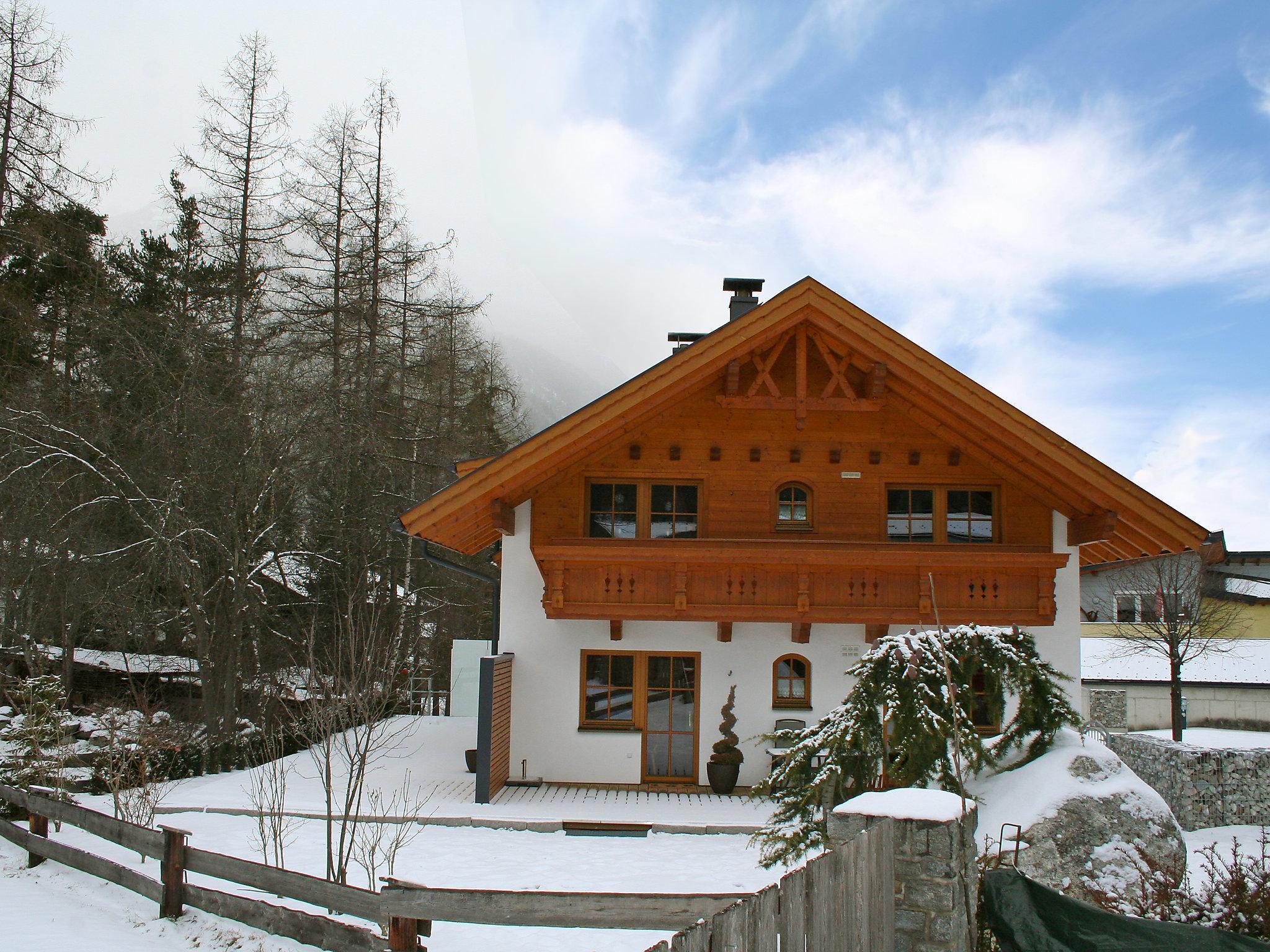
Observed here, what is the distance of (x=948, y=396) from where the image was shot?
47.5 ft

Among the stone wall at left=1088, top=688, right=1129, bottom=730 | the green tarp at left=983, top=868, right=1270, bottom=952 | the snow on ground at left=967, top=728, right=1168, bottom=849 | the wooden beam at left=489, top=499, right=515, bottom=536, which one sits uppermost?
the wooden beam at left=489, top=499, right=515, bottom=536

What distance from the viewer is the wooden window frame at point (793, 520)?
592 inches

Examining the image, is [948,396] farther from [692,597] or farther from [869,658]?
[869,658]

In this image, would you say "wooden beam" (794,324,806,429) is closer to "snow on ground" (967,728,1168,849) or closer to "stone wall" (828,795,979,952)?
"snow on ground" (967,728,1168,849)

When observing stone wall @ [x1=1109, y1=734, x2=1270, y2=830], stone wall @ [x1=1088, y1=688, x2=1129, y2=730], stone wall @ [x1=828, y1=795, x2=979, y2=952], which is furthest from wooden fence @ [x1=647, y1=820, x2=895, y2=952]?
stone wall @ [x1=1088, y1=688, x2=1129, y2=730]

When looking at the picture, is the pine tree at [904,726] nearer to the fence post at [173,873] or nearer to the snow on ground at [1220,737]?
the fence post at [173,873]

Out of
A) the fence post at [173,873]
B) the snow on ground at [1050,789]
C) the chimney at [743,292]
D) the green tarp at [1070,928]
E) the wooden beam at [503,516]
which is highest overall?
the chimney at [743,292]

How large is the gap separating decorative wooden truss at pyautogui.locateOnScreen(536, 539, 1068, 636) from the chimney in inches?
238

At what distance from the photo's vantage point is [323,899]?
21.6ft

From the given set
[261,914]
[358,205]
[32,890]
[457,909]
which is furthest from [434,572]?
[457,909]

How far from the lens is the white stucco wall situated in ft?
48.6

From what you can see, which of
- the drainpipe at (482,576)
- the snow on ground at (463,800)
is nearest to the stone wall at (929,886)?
the snow on ground at (463,800)

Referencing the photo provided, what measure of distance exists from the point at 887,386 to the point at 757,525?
2992 millimetres

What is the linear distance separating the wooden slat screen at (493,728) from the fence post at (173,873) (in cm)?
501
